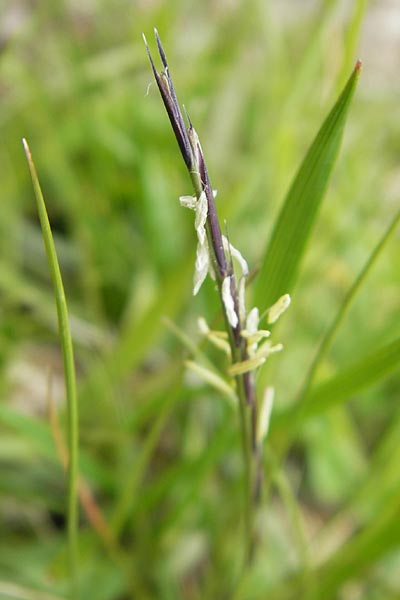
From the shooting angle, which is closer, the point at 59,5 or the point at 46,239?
the point at 46,239

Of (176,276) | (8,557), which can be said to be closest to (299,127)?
(176,276)

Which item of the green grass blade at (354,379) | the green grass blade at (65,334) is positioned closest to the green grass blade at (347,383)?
the green grass blade at (354,379)

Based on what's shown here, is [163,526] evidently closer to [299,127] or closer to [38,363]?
[38,363]

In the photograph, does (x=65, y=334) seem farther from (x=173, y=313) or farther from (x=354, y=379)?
(x=173, y=313)

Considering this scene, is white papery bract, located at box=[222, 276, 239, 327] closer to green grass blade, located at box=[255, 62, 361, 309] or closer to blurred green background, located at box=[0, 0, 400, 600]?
green grass blade, located at box=[255, 62, 361, 309]

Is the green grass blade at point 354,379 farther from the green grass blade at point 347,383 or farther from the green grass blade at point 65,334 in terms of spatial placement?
the green grass blade at point 65,334

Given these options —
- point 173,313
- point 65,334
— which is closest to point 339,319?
point 65,334
